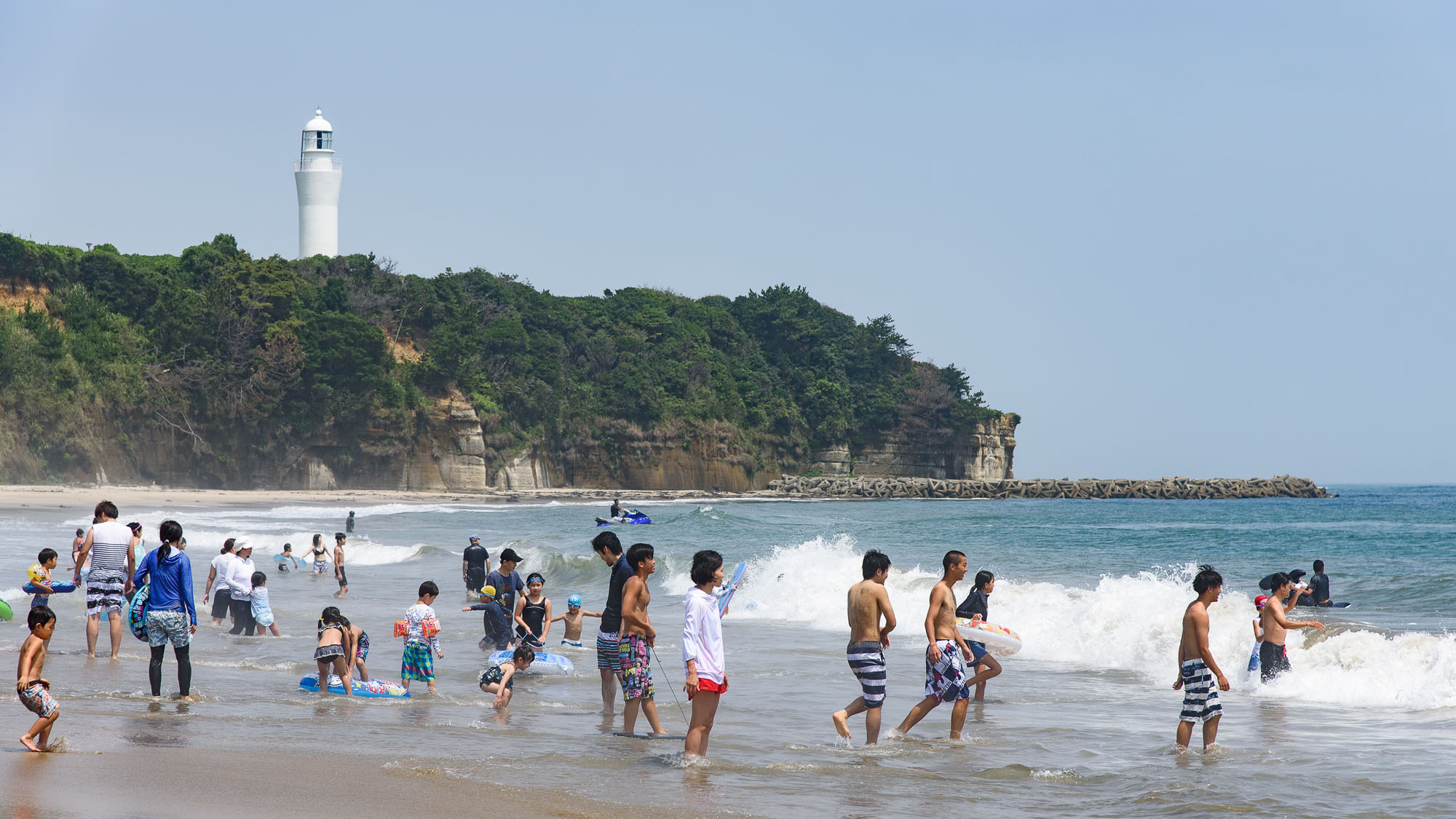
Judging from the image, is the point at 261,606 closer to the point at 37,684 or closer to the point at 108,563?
the point at 108,563

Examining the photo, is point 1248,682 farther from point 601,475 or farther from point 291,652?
point 601,475

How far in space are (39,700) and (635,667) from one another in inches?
148

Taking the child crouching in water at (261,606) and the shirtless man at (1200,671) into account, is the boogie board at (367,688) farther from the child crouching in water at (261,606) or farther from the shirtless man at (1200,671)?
the shirtless man at (1200,671)

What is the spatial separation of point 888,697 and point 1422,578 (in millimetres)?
14445

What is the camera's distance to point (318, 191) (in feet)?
244

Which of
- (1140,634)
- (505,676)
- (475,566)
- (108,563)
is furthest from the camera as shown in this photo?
(475,566)

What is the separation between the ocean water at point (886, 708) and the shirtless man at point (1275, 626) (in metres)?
0.22

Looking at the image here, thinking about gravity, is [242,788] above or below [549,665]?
above

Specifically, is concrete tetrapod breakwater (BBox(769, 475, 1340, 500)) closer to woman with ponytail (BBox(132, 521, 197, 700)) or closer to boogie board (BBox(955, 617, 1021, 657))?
boogie board (BBox(955, 617, 1021, 657))

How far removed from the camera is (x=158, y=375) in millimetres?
61500

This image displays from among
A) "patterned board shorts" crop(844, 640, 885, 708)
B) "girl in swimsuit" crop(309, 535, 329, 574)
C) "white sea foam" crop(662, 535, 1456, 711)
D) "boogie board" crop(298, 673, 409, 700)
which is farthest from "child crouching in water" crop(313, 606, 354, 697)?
"girl in swimsuit" crop(309, 535, 329, 574)

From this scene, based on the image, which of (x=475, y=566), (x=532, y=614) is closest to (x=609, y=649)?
(x=532, y=614)

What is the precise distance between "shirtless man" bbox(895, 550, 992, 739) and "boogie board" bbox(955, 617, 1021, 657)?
5.07ft

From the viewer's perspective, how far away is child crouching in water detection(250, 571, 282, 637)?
14.7 meters
